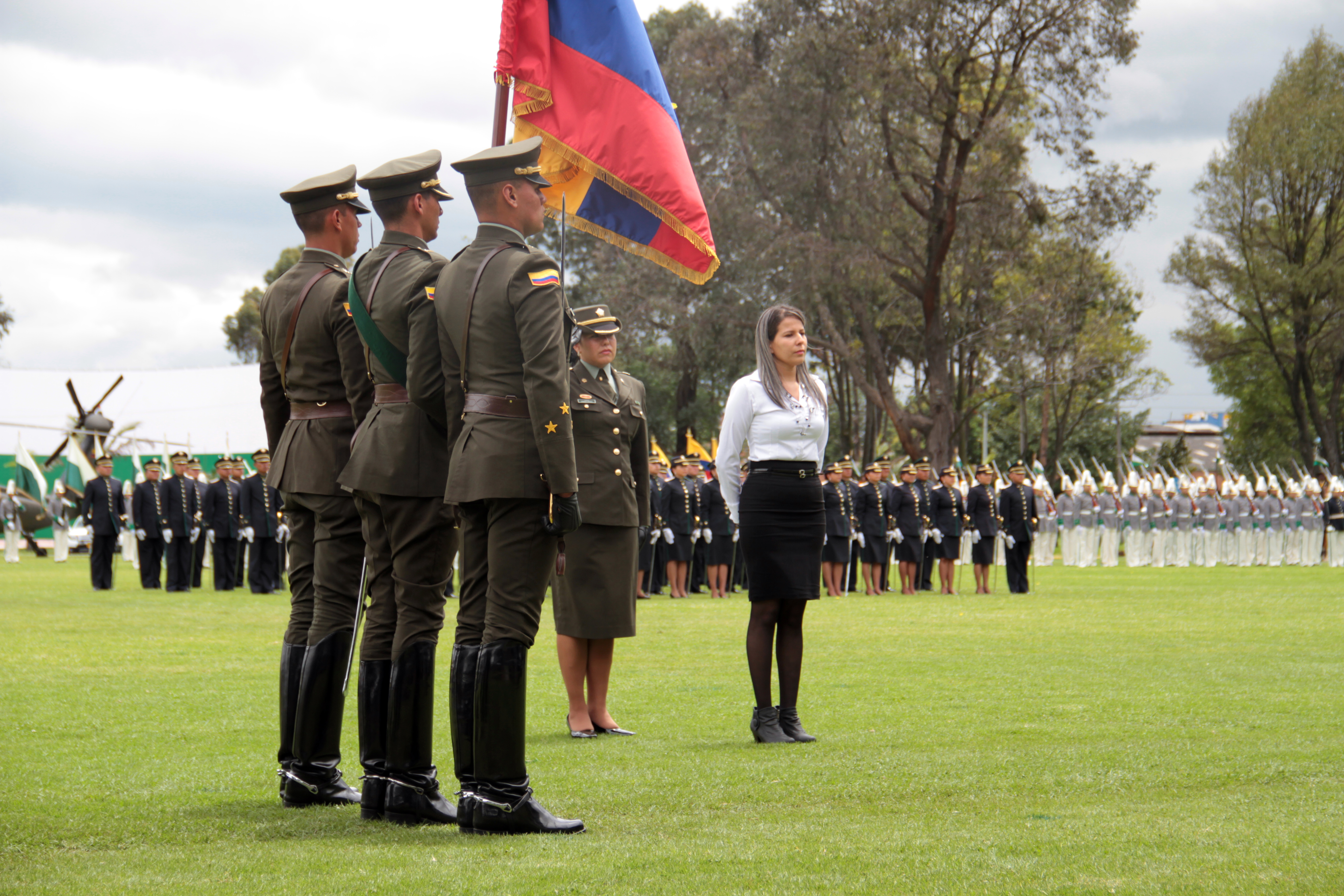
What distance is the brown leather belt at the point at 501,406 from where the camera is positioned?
4383mm

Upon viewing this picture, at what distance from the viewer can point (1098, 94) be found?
104 feet

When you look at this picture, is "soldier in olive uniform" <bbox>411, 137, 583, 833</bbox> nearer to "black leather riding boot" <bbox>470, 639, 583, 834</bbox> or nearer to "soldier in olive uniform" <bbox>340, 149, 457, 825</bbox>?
"black leather riding boot" <bbox>470, 639, 583, 834</bbox>

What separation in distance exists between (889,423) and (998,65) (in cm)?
2723

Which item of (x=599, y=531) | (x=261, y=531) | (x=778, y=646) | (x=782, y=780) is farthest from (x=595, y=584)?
(x=261, y=531)

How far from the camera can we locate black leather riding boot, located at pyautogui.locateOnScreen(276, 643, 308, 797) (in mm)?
5059

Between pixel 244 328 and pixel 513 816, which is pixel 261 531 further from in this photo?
pixel 244 328

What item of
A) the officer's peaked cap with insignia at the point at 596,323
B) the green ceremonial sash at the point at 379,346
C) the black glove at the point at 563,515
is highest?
the officer's peaked cap with insignia at the point at 596,323

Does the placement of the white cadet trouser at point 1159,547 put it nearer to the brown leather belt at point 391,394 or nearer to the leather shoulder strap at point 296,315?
the leather shoulder strap at point 296,315

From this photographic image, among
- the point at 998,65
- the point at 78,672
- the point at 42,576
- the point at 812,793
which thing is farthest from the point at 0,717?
the point at 998,65

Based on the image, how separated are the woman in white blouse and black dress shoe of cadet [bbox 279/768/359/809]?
2094 mm

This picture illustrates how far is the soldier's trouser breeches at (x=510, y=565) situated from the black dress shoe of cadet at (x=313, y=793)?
97 centimetres

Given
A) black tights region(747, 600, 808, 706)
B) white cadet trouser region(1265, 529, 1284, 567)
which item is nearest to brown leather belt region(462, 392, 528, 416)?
black tights region(747, 600, 808, 706)

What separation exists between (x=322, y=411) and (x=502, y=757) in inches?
65.0

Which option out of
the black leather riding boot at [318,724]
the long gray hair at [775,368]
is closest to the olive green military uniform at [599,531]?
the long gray hair at [775,368]
